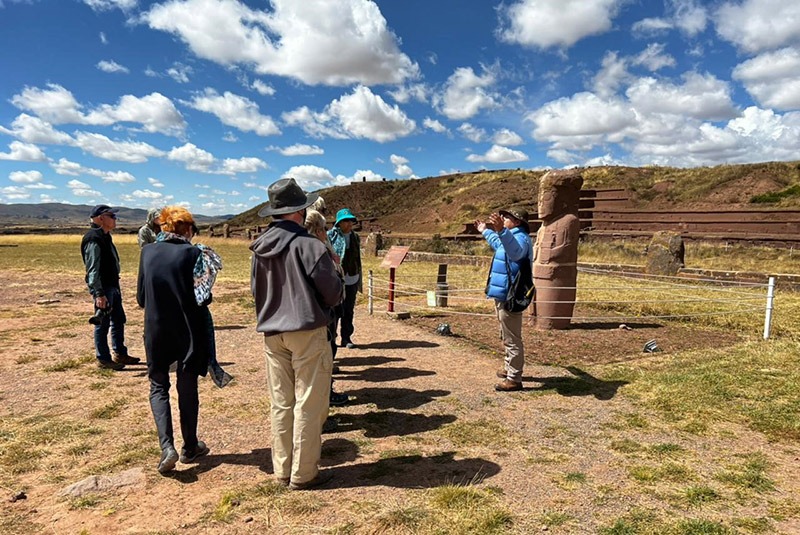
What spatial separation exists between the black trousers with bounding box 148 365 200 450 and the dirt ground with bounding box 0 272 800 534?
272 mm

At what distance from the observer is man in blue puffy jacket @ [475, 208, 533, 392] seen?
4.84 metres

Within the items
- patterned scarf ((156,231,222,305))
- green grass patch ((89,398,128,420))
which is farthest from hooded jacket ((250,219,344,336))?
green grass patch ((89,398,128,420))

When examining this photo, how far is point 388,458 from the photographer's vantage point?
3.76 meters

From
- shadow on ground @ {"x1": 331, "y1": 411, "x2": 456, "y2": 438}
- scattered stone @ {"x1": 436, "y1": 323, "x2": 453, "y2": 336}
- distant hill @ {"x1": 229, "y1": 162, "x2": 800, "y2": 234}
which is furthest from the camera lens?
distant hill @ {"x1": 229, "y1": 162, "x2": 800, "y2": 234}

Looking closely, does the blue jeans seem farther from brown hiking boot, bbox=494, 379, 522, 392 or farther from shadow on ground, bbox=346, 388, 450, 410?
brown hiking boot, bbox=494, 379, 522, 392

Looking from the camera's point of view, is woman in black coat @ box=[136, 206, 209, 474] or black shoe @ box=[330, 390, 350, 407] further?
black shoe @ box=[330, 390, 350, 407]

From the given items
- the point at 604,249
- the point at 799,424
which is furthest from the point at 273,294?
the point at 604,249

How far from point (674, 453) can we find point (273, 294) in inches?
129

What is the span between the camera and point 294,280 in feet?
10.2

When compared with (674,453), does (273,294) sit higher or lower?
higher

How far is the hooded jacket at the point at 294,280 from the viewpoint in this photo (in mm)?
3074

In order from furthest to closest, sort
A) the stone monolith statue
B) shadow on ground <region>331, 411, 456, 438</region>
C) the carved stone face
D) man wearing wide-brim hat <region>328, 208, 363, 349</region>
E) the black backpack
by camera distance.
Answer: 1. the carved stone face
2. the stone monolith statue
3. man wearing wide-brim hat <region>328, 208, 363, 349</region>
4. the black backpack
5. shadow on ground <region>331, 411, 456, 438</region>

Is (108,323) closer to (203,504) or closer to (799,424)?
(203,504)

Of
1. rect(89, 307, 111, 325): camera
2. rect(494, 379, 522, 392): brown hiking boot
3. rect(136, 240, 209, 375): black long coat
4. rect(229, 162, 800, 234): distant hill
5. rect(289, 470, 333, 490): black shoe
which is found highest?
rect(229, 162, 800, 234): distant hill
